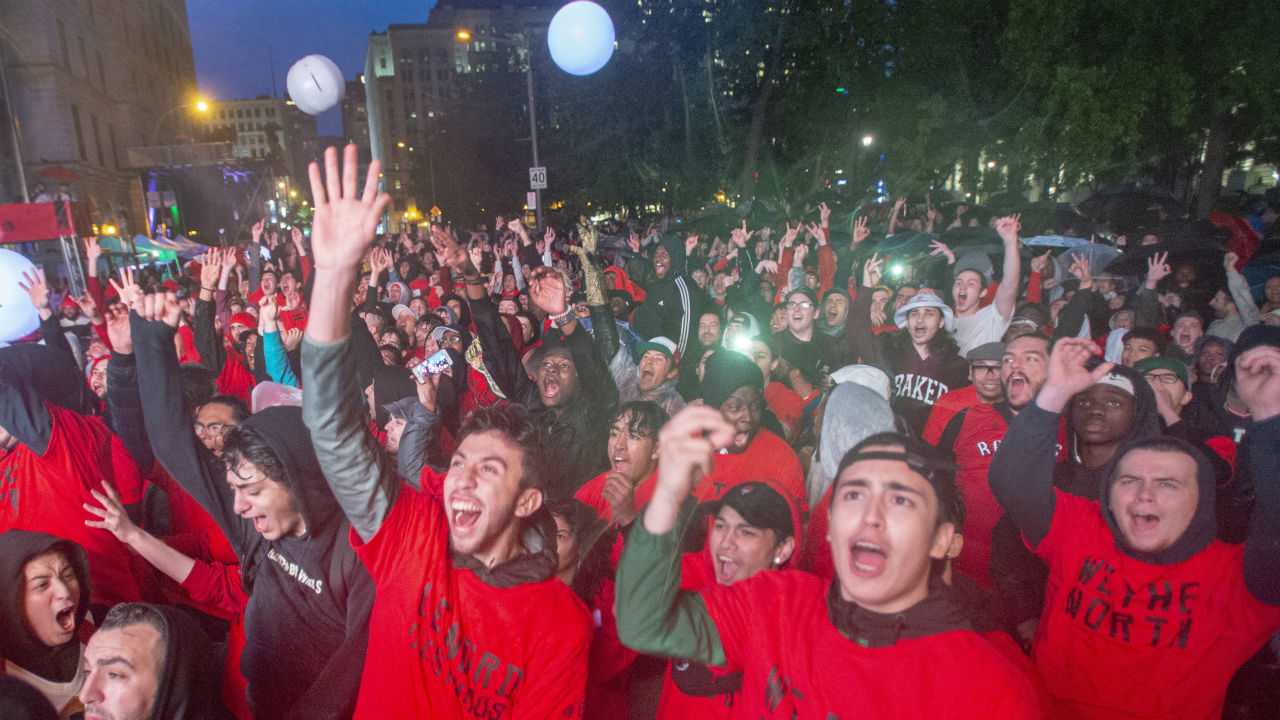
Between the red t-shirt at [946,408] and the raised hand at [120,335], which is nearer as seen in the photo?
the raised hand at [120,335]

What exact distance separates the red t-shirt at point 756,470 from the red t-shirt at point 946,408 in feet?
3.14

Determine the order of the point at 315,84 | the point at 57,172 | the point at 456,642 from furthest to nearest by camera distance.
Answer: the point at 57,172 < the point at 315,84 < the point at 456,642

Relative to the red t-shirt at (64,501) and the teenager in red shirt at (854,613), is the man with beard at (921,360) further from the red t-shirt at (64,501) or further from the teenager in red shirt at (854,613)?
the red t-shirt at (64,501)

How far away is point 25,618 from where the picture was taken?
2.39 metres

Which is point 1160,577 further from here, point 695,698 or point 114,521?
point 114,521

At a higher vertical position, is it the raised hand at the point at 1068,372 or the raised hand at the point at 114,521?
the raised hand at the point at 1068,372

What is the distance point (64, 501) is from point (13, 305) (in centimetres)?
243

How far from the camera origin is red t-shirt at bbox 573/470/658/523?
10.9 feet

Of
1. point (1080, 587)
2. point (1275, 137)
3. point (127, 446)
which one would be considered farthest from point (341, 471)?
point (1275, 137)

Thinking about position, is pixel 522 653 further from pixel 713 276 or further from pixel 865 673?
pixel 713 276

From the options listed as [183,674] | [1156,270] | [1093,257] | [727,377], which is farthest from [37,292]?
[1093,257]

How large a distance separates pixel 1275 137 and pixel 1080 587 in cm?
1851

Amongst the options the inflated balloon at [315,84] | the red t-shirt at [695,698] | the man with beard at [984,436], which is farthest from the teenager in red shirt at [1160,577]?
the inflated balloon at [315,84]

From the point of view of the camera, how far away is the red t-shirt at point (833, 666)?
163cm
